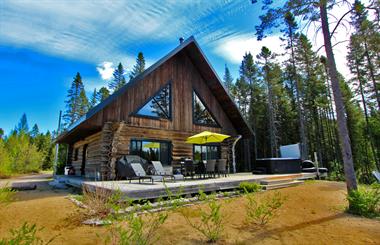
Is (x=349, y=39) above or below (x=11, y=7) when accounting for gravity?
below

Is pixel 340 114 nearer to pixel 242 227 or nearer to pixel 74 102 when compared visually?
pixel 242 227

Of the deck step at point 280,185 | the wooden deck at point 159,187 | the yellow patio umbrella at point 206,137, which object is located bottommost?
the deck step at point 280,185

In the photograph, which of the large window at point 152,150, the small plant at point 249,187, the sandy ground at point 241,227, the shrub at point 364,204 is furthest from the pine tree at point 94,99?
the shrub at point 364,204

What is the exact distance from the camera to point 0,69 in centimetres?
1260

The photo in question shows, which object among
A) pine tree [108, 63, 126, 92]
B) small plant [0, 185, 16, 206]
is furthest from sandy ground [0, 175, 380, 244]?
pine tree [108, 63, 126, 92]

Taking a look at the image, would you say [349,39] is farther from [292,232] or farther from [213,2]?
[292,232]

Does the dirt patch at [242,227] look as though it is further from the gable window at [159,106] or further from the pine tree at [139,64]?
the pine tree at [139,64]

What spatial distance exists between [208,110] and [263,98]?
14068 mm

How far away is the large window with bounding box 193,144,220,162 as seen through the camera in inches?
457

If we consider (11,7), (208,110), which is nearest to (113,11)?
(11,7)

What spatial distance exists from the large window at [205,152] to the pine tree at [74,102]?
26.0 meters

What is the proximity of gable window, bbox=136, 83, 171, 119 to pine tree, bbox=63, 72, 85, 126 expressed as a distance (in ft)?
83.2

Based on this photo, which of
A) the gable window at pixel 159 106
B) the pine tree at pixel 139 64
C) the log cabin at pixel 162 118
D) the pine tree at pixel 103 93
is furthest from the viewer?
the pine tree at pixel 103 93

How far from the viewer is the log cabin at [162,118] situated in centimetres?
877
